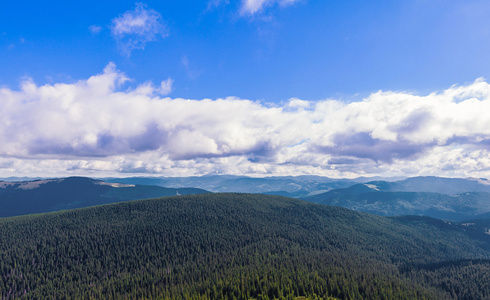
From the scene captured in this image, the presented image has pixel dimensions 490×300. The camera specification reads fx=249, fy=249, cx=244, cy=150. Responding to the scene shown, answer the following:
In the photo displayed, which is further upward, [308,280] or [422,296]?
[308,280]

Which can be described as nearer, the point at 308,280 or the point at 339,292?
the point at 339,292

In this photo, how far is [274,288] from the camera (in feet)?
589

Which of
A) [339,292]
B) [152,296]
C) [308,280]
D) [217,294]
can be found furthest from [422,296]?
[152,296]

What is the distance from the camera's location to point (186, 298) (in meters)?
168

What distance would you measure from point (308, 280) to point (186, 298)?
93.5m

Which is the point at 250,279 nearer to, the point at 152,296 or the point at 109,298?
the point at 152,296

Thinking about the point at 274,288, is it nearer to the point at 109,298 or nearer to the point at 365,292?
the point at 365,292

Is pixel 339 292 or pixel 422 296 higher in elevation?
pixel 339 292

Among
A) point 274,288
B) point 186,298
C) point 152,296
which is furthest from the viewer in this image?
point 152,296

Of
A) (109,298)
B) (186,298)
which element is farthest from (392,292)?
(109,298)

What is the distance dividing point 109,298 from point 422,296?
821 ft

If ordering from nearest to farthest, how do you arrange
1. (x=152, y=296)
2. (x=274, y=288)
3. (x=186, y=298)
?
(x=186, y=298), (x=274, y=288), (x=152, y=296)

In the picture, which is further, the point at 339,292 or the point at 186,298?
the point at 339,292

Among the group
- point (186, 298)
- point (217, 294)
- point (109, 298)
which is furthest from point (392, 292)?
point (109, 298)
